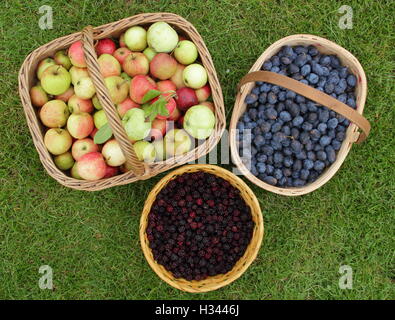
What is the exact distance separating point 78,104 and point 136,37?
46 centimetres

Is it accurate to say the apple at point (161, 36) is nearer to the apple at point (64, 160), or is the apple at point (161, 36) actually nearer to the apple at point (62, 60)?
the apple at point (62, 60)

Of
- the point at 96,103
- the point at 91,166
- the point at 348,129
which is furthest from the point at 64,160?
the point at 348,129

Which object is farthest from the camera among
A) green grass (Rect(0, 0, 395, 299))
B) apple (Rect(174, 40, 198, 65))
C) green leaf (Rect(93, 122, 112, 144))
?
green grass (Rect(0, 0, 395, 299))

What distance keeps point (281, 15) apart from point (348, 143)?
0.89 meters

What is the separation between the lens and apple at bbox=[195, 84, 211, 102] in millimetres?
2195

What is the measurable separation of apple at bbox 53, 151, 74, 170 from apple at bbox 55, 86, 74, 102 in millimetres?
283

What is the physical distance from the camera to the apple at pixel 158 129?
6.82 feet

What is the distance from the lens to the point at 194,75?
2.12m

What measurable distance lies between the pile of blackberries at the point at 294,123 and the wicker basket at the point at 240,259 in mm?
128

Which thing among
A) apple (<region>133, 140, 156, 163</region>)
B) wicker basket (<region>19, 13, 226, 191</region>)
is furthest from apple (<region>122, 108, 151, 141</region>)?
wicker basket (<region>19, 13, 226, 191</region>)

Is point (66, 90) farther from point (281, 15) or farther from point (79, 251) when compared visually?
point (281, 15)

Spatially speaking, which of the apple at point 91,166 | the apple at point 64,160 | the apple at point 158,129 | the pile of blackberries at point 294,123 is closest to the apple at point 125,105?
the apple at point 158,129

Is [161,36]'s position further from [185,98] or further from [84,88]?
[84,88]

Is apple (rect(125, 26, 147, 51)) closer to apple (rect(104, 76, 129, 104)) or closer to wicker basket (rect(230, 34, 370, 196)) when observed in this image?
apple (rect(104, 76, 129, 104))
